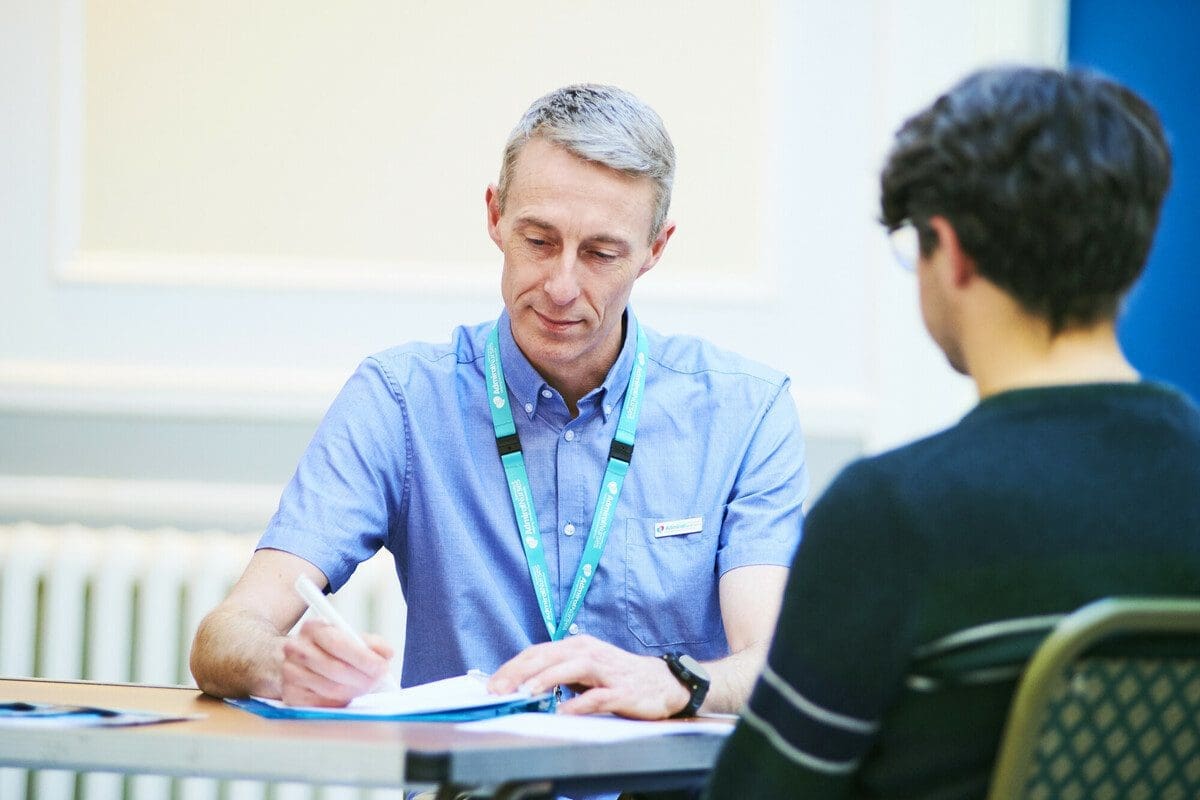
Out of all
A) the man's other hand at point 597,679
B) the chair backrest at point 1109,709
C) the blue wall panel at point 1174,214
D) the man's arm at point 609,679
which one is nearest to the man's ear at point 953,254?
the chair backrest at point 1109,709

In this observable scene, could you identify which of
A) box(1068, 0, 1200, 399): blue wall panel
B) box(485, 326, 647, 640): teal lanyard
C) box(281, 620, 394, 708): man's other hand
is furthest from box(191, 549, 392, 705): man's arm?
box(1068, 0, 1200, 399): blue wall panel

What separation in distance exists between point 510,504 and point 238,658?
0.49m

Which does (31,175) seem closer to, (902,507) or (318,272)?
(318,272)

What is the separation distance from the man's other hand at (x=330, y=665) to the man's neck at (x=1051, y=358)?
0.69 m

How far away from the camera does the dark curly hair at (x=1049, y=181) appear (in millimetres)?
1047

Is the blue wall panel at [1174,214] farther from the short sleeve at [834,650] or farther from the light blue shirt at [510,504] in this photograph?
the short sleeve at [834,650]

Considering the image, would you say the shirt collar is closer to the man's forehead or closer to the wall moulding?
the man's forehead

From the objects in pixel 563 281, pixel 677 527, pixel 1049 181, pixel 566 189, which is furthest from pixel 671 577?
pixel 1049 181

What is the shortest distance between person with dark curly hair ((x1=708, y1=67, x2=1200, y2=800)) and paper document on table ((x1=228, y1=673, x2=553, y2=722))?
1.25 ft

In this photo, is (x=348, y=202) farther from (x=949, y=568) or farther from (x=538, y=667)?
(x=949, y=568)

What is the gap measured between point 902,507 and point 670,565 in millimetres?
951

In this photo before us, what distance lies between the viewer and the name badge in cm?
195

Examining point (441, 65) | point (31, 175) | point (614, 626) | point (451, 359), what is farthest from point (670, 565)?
point (31, 175)

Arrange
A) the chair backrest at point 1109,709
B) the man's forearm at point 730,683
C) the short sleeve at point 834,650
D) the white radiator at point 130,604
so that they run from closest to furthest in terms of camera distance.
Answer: the chair backrest at point 1109,709 < the short sleeve at point 834,650 < the man's forearm at point 730,683 < the white radiator at point 130,604
